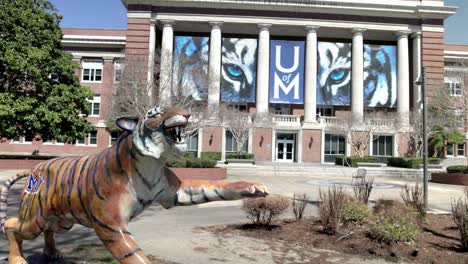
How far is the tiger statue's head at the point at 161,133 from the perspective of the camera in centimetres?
250

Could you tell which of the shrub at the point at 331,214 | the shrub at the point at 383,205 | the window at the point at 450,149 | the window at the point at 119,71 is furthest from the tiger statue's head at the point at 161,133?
the window at the point at 450,149

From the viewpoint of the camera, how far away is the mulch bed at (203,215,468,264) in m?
6.84

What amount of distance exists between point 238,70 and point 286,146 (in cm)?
1067

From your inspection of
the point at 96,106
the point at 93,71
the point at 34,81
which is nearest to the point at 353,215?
the point at 34,81

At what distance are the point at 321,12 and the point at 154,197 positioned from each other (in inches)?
1803

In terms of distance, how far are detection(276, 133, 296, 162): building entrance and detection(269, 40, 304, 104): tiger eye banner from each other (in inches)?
163

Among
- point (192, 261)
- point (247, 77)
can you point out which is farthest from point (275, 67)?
point (192, 261)

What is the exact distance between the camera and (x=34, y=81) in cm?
2384

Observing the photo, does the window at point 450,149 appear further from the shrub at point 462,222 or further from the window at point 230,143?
the shrub at point 462,222

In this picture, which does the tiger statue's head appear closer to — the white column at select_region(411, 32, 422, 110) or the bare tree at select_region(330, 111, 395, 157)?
the bare tree at select_region(330, 111, 395, 157)

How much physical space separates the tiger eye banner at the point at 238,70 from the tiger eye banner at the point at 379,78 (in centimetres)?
1388

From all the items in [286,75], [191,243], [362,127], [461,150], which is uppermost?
[286,75]

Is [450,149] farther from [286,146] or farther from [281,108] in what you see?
[281,108]

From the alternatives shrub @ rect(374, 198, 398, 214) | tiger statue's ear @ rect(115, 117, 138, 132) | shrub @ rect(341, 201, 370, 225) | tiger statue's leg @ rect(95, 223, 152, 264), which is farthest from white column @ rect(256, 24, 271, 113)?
tiger statue's leg @ rect(95, 223, 152, 264)
